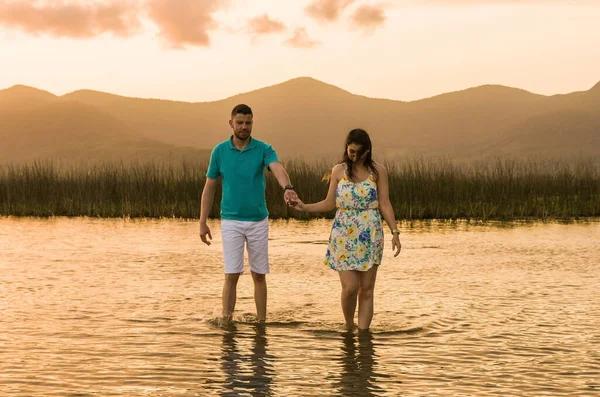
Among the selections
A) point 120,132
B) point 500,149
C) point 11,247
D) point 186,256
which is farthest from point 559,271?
point 120,132

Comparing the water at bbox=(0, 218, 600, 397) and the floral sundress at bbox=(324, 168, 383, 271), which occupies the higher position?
the floral sundress at bbox=(324, 168, 383, 271)

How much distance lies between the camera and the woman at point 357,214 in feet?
24.8

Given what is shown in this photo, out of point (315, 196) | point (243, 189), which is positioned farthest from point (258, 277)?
point (315, 196)

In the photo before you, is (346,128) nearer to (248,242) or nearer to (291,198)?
(248,242)

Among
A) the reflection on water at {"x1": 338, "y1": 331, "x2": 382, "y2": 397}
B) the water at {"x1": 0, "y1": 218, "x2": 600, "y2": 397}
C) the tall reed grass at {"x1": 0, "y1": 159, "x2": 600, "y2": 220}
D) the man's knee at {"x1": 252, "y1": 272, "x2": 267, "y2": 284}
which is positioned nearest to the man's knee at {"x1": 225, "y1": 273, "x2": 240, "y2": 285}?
the man's knee at {"x1": 252, "y1": 272, "x2": 267, "y2": 284}

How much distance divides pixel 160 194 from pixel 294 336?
51.1 feet

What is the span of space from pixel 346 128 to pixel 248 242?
396 feet

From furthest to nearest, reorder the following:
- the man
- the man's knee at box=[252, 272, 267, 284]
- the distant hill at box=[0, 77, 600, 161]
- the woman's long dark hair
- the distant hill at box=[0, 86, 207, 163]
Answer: the distant hill at box=[0, 77, 600, 161] → the distant hill at box=[0, 86, 207, 163] → the man's knee at box=[252, 272, 267, 284] → the man → the woman's long dark hair

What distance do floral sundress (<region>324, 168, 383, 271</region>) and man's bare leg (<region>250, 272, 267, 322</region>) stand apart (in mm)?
786

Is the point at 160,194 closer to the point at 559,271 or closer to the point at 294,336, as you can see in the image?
the point at 559,271

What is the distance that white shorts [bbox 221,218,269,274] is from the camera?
7949 mm

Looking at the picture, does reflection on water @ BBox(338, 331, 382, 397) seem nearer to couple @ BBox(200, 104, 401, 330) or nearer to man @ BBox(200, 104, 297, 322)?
couple @ BBox(200, 104, 401, 330)

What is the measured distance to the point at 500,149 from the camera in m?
136

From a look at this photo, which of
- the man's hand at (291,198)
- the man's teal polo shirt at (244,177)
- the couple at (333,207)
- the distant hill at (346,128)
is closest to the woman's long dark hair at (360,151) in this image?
the couple at (333,207)
